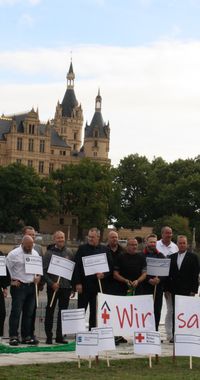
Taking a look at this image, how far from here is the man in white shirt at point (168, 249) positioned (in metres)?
18.2

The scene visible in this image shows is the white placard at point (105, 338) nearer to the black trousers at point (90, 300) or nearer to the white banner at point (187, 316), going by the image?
the white banner at point (187, 316)

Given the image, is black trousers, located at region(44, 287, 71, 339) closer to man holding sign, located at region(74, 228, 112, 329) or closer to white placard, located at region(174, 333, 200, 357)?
man holding sign, located at region(74, 228, 112, 329)

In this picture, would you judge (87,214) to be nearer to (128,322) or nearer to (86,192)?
(86,192)

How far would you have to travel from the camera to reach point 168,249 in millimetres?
18719

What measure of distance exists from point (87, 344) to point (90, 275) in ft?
10.6

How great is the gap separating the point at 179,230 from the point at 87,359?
260ft

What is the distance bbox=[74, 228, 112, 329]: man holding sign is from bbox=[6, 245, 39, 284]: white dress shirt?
2.46 feet

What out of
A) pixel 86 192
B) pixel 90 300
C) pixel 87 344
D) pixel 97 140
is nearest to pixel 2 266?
pixel 90 300

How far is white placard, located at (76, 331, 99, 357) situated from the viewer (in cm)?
1383

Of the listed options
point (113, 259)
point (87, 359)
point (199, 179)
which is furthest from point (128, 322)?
point (199, 179)

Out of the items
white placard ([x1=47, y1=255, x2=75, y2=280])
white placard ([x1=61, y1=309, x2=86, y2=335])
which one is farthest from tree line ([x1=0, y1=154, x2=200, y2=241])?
white placard ([x1=61, y1=309, x2=86, y2=335])

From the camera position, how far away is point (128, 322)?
14922 millimetres

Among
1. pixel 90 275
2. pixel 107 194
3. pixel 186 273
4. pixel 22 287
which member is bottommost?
pixel 22 287

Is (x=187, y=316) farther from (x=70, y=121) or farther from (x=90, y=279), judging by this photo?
(x=70, y=121)
